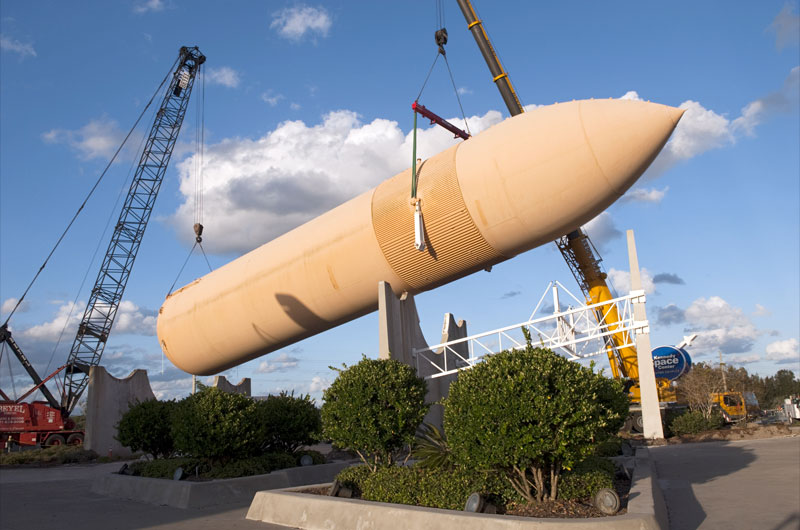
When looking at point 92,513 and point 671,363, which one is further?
point 671,363

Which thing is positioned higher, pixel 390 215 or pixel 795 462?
pixel 390 215

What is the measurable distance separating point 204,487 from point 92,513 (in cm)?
Result: 193

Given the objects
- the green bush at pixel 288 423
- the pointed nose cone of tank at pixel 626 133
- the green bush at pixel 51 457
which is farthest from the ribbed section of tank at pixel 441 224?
the green bush at pixel 51 457

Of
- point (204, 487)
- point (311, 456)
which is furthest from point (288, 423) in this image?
point (204, 487)

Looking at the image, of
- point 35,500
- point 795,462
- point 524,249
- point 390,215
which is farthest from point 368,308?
point 795,462

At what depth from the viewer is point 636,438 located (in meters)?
21.5

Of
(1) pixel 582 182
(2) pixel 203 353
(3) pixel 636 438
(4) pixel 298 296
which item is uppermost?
(1) pixel 582 182

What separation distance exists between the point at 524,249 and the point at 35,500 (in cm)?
1146

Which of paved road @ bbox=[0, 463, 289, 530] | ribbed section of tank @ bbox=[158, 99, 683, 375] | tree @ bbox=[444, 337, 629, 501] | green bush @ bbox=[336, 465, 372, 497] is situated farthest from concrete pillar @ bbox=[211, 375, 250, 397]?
tree @ bbox=[444, 337, 629, 501]

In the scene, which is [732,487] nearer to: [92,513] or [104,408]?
[92,513]

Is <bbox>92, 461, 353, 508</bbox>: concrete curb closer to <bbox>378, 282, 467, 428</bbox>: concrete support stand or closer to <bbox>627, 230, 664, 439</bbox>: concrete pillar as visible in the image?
<bbox>378, 282, 467, 428</bbox>: concrete support stand

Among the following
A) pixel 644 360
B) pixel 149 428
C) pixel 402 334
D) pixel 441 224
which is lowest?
pixel 149 428

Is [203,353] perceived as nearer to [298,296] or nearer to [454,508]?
[298,296]

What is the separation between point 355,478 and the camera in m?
8.95
